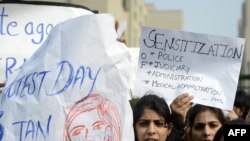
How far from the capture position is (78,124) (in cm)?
268

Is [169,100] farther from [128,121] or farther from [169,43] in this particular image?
[128,121]

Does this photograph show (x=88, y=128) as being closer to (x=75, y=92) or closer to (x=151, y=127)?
(x=75, y=92)

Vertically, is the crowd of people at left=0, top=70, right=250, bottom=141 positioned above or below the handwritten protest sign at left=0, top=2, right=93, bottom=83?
below

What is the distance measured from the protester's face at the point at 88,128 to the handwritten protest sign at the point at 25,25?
1.11 m

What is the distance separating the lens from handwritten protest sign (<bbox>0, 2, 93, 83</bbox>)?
375 centimetres

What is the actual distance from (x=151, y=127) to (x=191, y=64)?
507 mm

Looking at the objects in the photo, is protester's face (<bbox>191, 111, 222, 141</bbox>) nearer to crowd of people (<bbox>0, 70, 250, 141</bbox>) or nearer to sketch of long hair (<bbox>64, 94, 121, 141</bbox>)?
crowd of people (<bbox>0, 70, 250, 141</bbox>)

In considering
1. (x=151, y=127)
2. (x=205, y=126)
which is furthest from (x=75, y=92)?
(x=205, y=126)

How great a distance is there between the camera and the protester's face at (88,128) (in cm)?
268

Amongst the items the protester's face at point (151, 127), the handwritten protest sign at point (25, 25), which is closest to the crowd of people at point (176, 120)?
the protester's face at point (151, 127)

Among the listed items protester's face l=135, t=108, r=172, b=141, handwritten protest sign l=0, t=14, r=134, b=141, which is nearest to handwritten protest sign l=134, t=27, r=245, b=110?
protester's face l=135, t=108, r=172, b=141

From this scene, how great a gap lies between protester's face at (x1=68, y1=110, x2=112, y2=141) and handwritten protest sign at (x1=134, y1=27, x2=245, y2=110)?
3.11 ft

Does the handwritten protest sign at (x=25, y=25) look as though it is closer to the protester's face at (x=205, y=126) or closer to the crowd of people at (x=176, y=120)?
the crowd of people at (x=176, y=120)

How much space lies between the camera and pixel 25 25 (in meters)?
3.87
